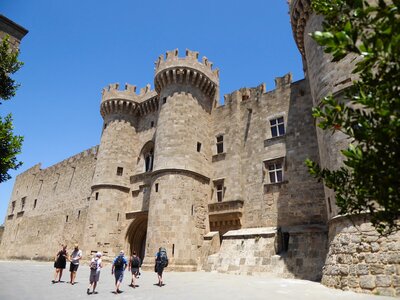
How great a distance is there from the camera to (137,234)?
19875 millimetres

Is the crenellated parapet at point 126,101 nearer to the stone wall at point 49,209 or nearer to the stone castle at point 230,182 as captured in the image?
the stone castle at point 230,182

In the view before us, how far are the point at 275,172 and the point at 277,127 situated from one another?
2651 mm

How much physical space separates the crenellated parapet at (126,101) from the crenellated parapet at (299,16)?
10.8 metres

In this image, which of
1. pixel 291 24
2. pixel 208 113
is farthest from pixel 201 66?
pixel 291 24

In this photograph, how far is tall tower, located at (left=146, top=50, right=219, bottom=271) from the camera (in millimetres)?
15484

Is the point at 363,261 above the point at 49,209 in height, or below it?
below

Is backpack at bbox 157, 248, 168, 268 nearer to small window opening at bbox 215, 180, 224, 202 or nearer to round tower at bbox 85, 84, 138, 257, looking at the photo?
small window opening at bbox 215, 180, 224, 202

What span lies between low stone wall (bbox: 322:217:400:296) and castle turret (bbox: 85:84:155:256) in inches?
555

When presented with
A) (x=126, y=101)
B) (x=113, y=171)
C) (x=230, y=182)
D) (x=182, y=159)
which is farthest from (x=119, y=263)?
(x=126, y=101)

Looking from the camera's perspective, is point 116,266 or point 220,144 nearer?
point 116,266

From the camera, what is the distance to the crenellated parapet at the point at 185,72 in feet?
61.7

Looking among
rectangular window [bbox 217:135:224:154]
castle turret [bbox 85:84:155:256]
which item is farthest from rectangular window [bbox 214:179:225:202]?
castle turret [bbox 85:84:155:256]

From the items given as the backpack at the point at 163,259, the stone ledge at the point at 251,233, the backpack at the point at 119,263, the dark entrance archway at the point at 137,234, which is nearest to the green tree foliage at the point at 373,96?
the backpack at the point at 119,263

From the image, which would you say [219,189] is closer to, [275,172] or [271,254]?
[275,172]
